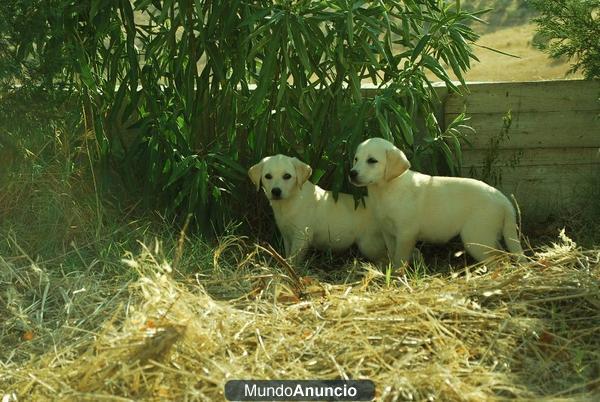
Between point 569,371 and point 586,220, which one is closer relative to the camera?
point 569,371

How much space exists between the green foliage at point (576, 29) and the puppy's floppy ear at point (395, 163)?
4.79 feet

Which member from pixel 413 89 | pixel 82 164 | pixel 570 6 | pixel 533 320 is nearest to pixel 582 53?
pixel 570 6

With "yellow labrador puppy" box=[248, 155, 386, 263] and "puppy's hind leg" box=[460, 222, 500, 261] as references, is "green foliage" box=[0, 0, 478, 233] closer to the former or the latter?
"yellow labrador puppy" box=[248, 155, 386, 263]

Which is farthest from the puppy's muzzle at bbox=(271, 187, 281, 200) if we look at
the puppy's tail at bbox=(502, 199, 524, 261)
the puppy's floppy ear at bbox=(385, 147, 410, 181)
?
the puppy's tail at bbox=(502, 199, 524, 261)

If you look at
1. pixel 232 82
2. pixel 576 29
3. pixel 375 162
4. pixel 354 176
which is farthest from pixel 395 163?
pixel 576 29

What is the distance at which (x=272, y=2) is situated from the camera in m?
5.36

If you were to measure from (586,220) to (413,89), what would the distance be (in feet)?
4.57

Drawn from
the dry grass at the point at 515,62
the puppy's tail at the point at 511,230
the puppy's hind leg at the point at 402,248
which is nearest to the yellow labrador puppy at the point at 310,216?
the puppy's hind leg at the point at 402,248

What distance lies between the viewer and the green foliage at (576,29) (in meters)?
5.68

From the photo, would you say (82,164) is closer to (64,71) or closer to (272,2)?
(64,71)

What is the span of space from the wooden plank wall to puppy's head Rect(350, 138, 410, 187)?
1.08 meters

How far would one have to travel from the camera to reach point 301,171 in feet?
17.0

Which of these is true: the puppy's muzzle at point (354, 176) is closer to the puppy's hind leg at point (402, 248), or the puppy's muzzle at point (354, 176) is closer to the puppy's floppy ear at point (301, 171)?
the puppy's floppy ear at point (301, 171)

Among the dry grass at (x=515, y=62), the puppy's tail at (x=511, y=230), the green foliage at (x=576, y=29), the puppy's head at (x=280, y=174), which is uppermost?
the green foliage at (x=576, y=29)
